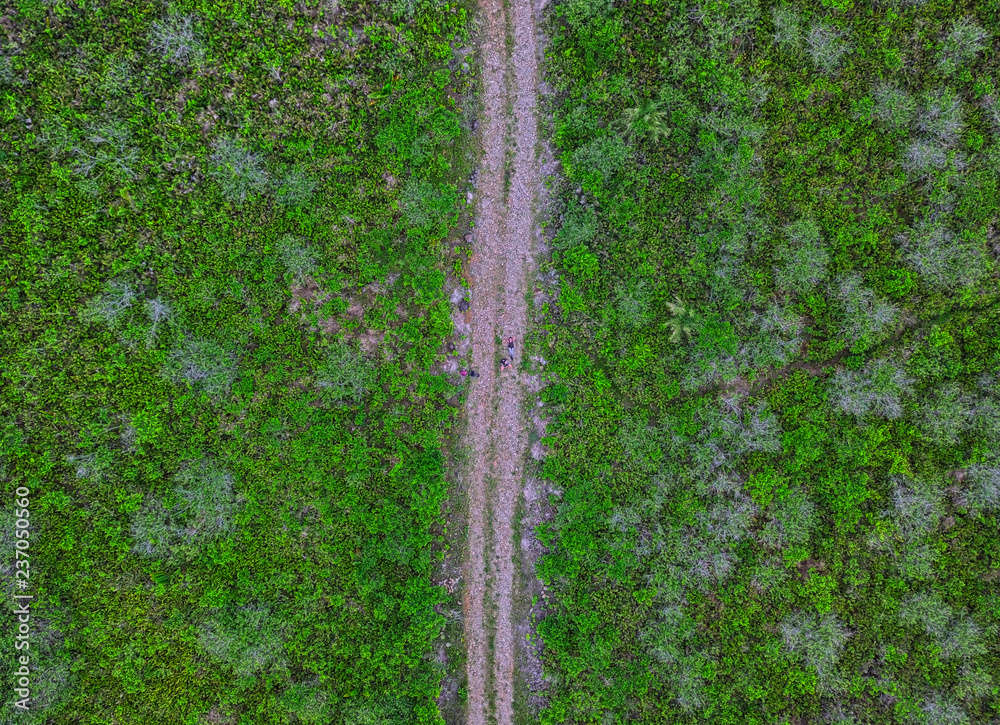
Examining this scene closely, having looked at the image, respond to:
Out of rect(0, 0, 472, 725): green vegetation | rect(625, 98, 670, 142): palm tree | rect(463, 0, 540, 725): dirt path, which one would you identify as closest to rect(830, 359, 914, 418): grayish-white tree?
rect(625, 98, 670, 142): palm tree

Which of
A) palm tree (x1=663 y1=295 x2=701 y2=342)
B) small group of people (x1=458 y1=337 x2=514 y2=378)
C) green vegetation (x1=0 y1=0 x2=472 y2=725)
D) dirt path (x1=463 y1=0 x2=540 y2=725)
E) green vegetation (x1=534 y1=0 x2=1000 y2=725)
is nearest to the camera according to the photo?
green vegetation (x1=0 y1=0 x2=472 y2=725)

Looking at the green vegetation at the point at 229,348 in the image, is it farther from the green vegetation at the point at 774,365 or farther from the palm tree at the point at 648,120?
the palm tree at the point at 648,120

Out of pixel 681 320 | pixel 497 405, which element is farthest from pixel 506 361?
pixel 681 320

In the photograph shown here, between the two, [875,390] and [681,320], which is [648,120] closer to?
[681,320]

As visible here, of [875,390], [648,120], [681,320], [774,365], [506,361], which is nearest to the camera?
[648,120]

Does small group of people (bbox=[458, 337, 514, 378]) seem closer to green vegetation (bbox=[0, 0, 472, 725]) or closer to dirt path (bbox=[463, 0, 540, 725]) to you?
dirt path (bbox=[463, 0, 540, 725])

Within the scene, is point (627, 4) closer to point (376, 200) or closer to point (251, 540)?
point (376, 200)

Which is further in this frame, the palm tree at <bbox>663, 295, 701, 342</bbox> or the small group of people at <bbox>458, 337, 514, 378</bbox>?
the small group of people at <bbox>458, 337, 514, 378</bbox>
